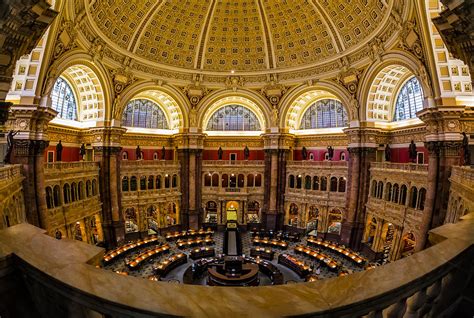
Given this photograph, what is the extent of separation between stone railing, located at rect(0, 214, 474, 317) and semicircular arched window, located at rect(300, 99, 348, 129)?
102 ft

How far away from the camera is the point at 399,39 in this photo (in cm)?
2166

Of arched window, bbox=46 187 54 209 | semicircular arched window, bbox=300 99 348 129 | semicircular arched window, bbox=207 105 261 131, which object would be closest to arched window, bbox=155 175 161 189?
semicircular arched window, bbox=207 105 261 131

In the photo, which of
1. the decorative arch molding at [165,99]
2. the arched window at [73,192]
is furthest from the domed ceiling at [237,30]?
the arched window at [73,192]

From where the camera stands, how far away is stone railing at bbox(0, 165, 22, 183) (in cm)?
1379

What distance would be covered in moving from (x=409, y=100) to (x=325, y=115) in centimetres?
959

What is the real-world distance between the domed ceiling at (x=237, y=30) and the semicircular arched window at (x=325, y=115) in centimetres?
589

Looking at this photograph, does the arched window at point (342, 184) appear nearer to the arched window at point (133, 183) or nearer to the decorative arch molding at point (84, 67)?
the arched window at point (133, 183)

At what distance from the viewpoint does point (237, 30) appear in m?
31.4

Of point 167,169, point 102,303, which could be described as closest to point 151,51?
point 167,169

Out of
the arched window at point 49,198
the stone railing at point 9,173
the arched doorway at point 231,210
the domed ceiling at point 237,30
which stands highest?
the domed ceiling at point 237,30

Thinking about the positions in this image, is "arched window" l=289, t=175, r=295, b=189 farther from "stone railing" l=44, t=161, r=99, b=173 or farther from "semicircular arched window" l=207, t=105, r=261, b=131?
"stone railing" l=44, t=161, r=99, b=173

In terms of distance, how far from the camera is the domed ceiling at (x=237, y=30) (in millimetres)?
25938

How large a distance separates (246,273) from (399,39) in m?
21.5

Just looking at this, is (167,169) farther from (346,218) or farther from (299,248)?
(346,218)
